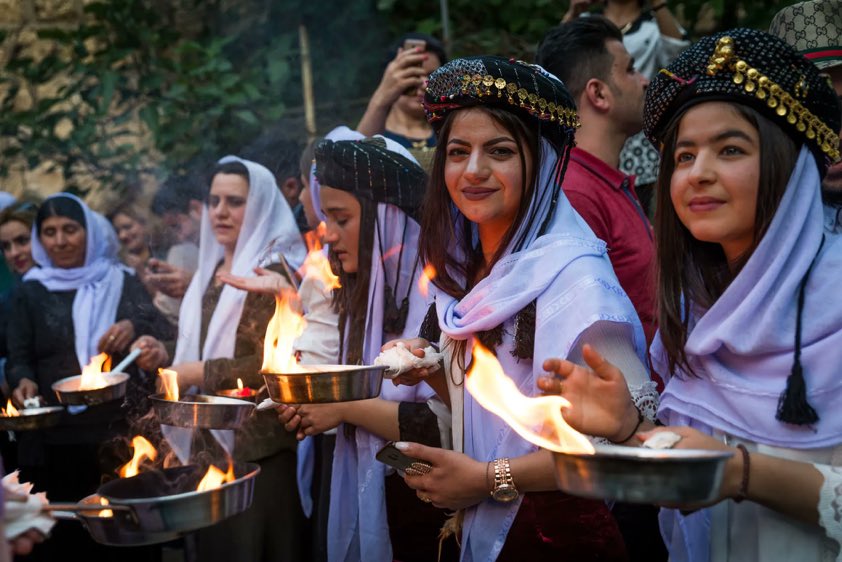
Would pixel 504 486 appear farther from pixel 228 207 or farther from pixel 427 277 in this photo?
pixel 228 207

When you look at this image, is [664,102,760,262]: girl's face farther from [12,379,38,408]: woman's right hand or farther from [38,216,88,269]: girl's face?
[38,216,88,269]: girl's face

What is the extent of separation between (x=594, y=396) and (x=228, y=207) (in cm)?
362

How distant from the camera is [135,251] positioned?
7676 mm

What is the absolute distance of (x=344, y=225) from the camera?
4.01 meters

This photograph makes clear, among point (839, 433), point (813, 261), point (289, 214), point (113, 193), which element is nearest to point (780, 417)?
point (839, 433)

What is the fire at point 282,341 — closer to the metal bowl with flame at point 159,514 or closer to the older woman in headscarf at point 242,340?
the metal bowl with flame at point 159,514

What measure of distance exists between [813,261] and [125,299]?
5.22 meters

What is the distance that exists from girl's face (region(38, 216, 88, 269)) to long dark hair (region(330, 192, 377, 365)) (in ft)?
11.1

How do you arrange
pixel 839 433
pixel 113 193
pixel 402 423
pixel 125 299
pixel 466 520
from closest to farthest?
1. pixel 839 433
2. pixel 466 520
3. pixel 402 423
4. pixel 125 299
5. pixel 113 193

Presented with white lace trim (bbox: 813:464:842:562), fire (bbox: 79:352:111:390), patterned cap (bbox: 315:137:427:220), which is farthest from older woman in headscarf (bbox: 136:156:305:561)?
white lace trim (bbox: 813:464:842:562)

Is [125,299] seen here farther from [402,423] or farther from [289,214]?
[402,423]

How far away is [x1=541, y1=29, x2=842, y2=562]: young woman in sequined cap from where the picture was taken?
2234 mm

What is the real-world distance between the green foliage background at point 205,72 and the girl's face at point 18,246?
108 centimetres

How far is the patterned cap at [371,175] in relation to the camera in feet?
13.0
